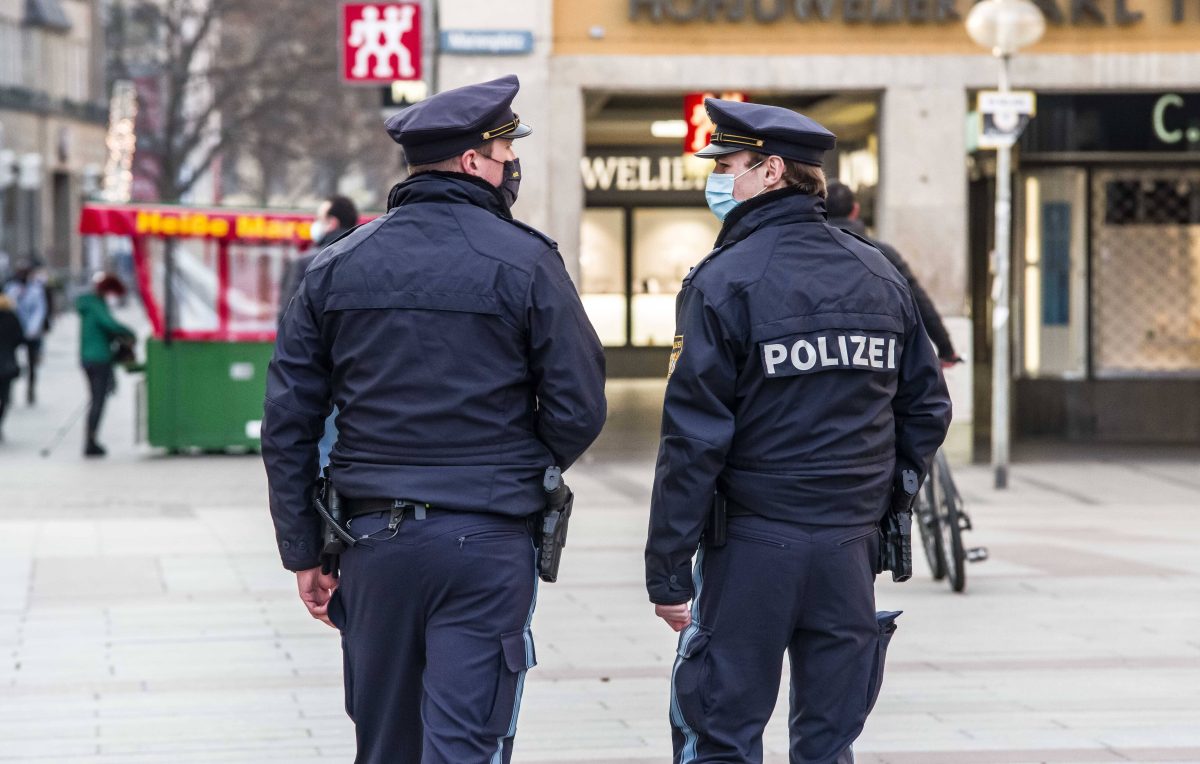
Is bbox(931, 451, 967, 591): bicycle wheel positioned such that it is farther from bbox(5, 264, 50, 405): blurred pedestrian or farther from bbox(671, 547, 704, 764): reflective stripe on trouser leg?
bbox(5, 264, 50, 405): blurred pedestrian

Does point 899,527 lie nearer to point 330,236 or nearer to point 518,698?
point 518,698

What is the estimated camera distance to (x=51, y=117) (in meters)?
72.8

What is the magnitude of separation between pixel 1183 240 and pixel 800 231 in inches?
568

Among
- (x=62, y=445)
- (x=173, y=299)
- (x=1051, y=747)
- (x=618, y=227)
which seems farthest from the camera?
(x=618, y=227)

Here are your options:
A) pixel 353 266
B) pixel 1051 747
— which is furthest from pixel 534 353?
pixel 1051 747

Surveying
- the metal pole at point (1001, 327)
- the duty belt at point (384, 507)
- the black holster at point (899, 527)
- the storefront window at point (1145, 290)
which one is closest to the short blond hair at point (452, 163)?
the duty belt at point (384, 507)

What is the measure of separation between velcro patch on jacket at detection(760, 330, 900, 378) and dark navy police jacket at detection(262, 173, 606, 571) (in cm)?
37

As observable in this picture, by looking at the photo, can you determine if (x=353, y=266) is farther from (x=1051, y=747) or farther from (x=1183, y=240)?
(x=1183, y=240)

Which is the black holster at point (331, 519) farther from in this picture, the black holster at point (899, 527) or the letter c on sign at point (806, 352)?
the black holster at point (899, 527)

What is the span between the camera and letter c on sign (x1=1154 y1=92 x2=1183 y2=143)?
16.7 metres

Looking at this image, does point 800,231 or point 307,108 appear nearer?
point 800,231

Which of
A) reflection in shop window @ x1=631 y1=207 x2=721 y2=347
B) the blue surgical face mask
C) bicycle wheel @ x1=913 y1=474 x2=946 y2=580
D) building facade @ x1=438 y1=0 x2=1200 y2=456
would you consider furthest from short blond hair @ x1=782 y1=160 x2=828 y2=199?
reflection in shop window @ x1=631 y1=207 x2=721 y2=347

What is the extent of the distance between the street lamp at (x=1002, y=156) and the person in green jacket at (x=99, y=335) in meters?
7.68

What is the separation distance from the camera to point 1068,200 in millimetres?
17969
